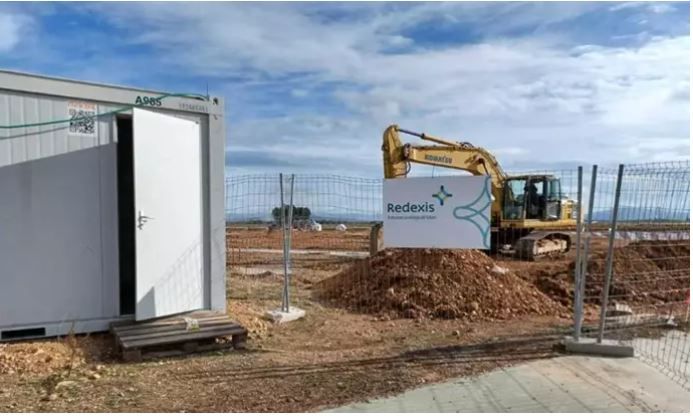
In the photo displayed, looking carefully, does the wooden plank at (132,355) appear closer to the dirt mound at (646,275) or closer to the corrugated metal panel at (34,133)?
the corrugated metal panel at (34,133)

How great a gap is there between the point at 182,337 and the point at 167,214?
150 centimetres

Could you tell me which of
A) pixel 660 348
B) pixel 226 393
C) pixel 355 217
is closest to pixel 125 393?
pixel 226 393

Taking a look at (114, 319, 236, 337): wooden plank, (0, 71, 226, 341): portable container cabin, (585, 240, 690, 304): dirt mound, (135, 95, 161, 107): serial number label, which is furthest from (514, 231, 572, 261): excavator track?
(135, 95, 161, 107): serial number label

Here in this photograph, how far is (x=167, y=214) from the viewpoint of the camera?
6.79 m

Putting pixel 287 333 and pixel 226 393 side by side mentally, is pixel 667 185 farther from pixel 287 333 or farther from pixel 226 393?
pixel 226 393

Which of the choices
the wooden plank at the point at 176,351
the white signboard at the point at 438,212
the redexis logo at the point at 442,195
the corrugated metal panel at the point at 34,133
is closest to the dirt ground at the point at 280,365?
the wooden plank at the point at 176,351

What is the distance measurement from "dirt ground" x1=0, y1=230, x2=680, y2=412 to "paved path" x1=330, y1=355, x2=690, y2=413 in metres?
0.27

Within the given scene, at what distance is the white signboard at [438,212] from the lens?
7.79 meters

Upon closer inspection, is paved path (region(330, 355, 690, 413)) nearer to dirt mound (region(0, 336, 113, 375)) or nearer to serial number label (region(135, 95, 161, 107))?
dirt mound (region(0, 336, 113, 375))

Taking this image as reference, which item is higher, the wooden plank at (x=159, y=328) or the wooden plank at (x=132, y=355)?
the wooden plank at (x=159, y=328)

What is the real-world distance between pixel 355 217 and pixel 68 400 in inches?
211

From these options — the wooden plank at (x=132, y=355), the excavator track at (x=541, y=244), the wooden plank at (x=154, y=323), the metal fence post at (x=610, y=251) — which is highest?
the metal fence post at (x=610, y=251)

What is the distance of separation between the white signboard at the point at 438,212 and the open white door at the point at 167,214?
283 cm

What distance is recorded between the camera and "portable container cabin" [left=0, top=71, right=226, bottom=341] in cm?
623
